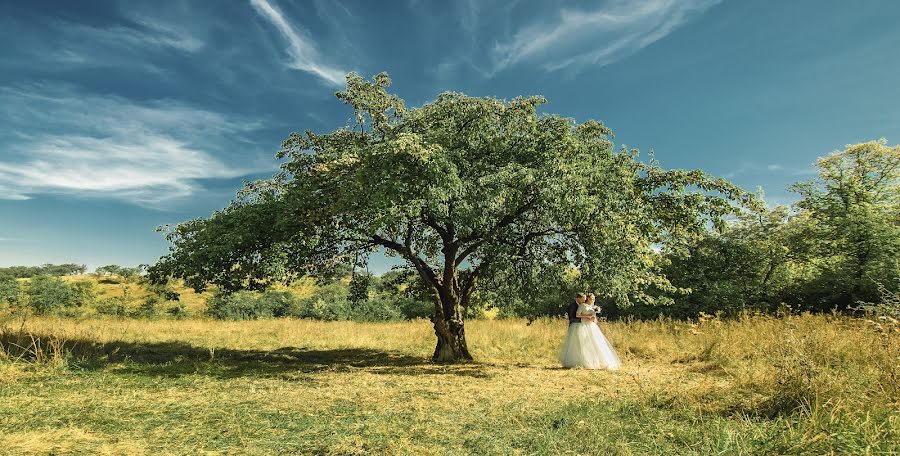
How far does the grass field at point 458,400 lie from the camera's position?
20.6ft

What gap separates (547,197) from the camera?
37.5 feet

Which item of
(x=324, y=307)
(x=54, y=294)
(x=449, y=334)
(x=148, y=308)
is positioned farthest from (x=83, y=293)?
(x=449, y=334)

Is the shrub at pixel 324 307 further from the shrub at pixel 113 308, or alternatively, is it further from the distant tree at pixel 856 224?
the distant tree at pixel 856 224

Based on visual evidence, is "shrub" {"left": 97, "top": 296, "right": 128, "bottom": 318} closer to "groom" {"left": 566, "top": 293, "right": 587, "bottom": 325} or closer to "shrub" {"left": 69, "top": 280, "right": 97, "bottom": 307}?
"shrub" {"left": 69, "top": 280, "right": 97, "bottom": 307}

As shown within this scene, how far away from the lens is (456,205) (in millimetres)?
12227

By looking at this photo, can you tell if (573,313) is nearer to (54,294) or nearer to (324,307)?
(324,307)

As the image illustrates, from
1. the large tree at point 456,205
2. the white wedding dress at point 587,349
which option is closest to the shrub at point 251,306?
the large tree at point 456,205

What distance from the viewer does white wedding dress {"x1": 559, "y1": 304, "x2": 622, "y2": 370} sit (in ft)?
47.6

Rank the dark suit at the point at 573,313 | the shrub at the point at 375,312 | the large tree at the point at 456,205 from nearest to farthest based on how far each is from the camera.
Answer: the large tree at the point at 456,205, the dark suit at the point at 573,313, the shrub at the point at 375,312

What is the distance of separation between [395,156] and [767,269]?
3151 cm

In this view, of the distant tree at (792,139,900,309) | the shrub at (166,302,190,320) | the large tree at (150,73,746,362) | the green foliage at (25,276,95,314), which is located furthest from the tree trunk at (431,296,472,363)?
the green foliage at (25,276,95,314)

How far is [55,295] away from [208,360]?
29831 mm

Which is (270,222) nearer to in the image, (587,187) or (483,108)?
(483,108)

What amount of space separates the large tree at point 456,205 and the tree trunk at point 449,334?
39mm
